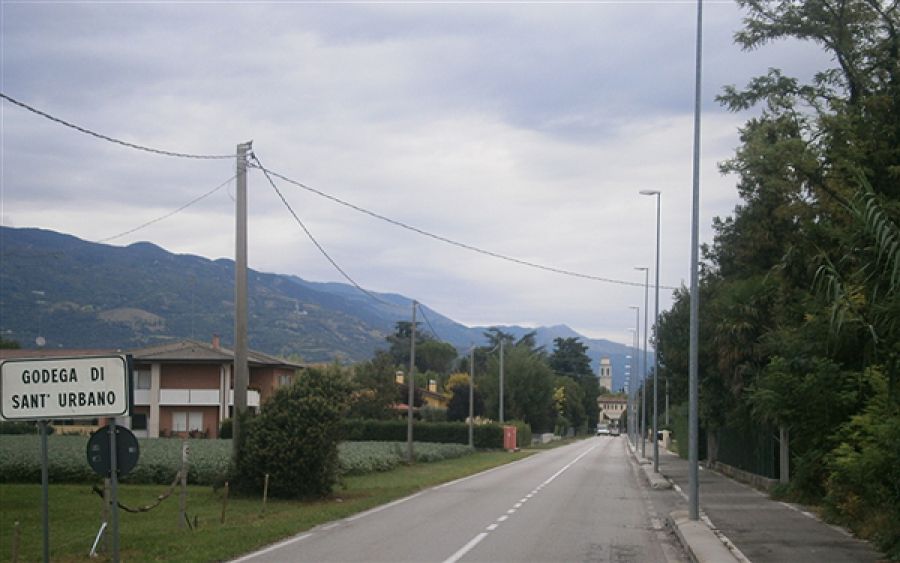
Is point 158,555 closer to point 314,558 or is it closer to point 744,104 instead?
point 314,558

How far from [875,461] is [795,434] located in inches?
322

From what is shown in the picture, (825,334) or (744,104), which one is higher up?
(744,104)

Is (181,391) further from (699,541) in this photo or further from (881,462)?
(881,462)

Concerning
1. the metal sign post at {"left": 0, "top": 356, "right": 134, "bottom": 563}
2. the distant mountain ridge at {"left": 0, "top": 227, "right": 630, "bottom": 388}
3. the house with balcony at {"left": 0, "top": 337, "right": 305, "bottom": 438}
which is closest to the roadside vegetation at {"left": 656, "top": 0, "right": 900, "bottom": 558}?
the metal sign post at {"left": 0, "top": 356, "right": 134, "bottom": 563}

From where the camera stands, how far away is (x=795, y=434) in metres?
21.3

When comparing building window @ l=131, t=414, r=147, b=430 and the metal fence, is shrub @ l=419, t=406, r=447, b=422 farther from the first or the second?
the metal fence

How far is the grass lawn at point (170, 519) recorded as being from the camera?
57.4ft

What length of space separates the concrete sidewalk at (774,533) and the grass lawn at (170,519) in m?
8.03

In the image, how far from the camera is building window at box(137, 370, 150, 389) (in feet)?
212

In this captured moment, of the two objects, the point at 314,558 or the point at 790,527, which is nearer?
the point at 314,558

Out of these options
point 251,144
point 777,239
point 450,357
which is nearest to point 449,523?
point 251,144

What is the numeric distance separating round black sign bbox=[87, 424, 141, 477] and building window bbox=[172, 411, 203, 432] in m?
55.3

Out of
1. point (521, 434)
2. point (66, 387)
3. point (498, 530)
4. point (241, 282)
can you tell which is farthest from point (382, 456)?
point (521, 434)

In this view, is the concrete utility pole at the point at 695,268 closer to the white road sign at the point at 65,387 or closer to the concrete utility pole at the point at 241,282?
the concrete utility pole at the point at 241,282
